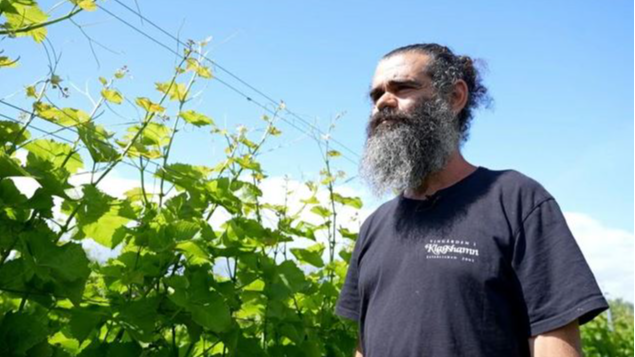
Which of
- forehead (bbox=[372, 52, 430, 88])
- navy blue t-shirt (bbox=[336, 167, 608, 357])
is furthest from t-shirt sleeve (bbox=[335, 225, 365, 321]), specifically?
forehead (bbox=[372, 52, 430, 88])

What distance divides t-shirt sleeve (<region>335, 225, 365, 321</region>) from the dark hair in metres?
0.64

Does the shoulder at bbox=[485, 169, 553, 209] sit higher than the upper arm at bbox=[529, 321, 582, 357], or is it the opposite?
the shoulder at bbox=[485, 169, 553, 209]

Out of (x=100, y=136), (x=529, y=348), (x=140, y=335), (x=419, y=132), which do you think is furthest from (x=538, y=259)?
(x=100, y=136)

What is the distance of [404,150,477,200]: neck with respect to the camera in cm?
243

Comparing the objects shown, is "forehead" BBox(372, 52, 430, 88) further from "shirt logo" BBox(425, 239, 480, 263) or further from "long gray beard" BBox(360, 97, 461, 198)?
"shirt logo" BBox(425, 239, 480, 263)

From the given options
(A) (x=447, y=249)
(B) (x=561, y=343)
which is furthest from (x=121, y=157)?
(B) (x=561, y=343)

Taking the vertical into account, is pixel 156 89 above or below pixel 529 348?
above

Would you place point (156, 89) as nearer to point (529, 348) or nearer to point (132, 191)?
point (132, 191)

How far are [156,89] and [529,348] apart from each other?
59.0 inches

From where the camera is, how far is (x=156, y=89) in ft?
7.93

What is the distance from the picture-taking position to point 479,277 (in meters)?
2.02

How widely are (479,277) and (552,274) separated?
210 mm

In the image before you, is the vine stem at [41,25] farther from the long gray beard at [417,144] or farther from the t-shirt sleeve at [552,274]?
the t-shirt sleeve at [552,274]

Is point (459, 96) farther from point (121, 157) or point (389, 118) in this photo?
point (121, 157)
